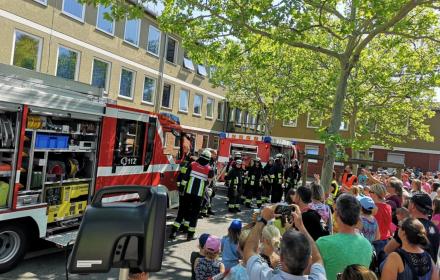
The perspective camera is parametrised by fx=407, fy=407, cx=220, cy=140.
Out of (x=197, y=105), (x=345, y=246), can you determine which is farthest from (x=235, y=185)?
(x=197, y=105)

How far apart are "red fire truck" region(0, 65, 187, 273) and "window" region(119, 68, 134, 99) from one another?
1358 cm

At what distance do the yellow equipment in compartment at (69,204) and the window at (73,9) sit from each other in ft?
40.6

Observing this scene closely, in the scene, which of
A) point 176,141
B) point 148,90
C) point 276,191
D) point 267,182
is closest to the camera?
point 176,141

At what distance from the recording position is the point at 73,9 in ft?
57.2

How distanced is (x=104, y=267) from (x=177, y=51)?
24483 millimetres

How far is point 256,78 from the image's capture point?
84.6ft

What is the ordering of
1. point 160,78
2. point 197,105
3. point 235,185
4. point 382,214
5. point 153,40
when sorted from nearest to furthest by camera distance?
1. point 382,214
2. point 235,185
3. point 153,40
4. point 160,78
5. point 197,105

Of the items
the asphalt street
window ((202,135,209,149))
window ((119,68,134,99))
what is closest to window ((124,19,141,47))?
window ((119,68,134,99))

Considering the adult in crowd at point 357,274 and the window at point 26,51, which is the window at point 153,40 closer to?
the window at point 26,51

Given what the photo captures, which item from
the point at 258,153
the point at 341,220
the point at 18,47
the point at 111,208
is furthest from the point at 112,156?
the point at 18,47

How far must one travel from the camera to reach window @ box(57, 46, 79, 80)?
17.2 metres

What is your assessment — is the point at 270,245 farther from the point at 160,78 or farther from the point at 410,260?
the point at 160,78

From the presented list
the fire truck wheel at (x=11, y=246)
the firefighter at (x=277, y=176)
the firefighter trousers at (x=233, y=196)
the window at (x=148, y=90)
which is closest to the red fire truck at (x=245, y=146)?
the firefighter at (x=277, y=176)

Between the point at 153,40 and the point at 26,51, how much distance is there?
28.5 ft
